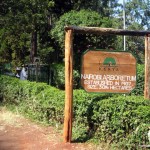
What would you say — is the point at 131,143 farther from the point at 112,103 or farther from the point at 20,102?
the point at 20,102

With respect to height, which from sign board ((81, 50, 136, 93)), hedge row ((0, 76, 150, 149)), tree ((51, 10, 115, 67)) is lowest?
hedge row ((0, 76, 150, 149))

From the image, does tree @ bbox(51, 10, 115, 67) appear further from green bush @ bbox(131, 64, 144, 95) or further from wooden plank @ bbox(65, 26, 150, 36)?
wooden plank @ bbox(65, 26, 150, 36)

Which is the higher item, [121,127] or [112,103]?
[112,103]

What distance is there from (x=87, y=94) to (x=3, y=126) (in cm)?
241

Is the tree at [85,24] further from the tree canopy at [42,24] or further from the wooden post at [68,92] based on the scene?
the wooden post at [68,92]

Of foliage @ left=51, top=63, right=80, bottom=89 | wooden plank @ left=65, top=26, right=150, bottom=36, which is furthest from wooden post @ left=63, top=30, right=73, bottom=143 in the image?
foliage @ left=51, top=63, right=80, bottom=89

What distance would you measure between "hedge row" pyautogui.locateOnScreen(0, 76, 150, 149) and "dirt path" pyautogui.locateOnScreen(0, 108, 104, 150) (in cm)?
34

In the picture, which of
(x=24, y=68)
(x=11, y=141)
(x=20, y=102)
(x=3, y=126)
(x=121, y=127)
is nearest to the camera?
(x=121, y=127)

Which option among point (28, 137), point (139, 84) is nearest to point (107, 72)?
point (28, 137)

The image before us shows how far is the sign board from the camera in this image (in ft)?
21.8

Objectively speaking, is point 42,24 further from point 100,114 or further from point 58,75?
point 100,114

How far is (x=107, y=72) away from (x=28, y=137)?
2145mm

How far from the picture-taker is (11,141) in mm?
6898

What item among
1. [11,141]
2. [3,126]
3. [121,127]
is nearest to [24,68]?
[3,126]
